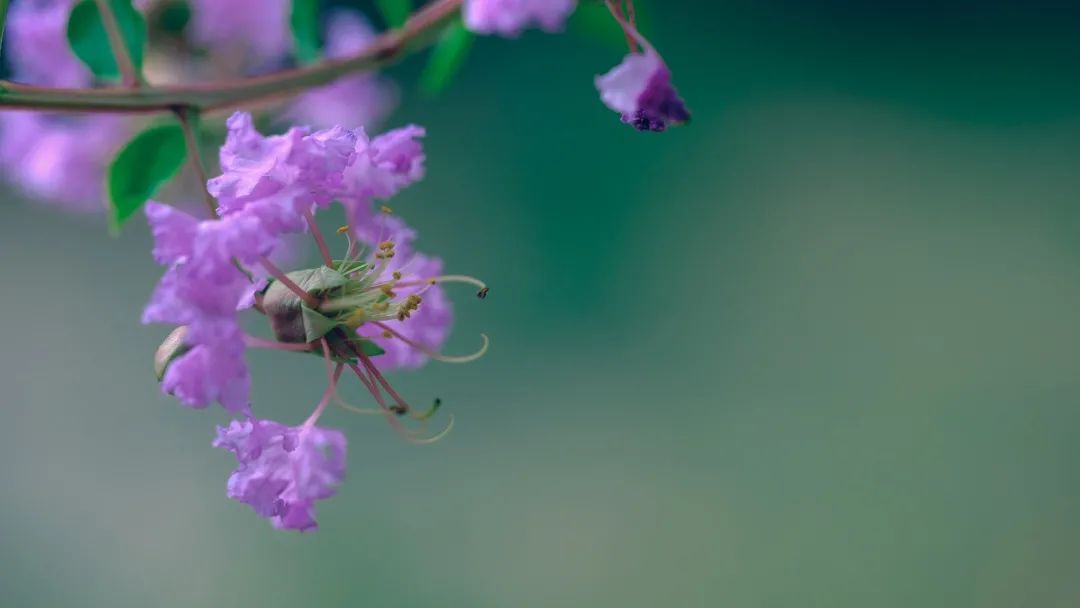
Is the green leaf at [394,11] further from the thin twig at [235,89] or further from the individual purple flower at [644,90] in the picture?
the individual purple flower at [644,90]

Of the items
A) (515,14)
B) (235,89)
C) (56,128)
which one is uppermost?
(515,14)

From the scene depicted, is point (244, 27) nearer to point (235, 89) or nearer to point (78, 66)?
point (78, 66)

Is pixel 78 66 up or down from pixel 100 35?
down

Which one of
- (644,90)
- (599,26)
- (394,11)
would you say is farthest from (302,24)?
(644,90)

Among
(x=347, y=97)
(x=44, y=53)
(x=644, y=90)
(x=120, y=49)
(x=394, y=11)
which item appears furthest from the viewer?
(x=347, y=97)

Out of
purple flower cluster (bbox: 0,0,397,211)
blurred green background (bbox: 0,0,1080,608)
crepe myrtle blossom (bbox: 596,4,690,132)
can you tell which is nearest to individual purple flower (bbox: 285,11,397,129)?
purple flower cluster (bbox: 0,0,397,211)

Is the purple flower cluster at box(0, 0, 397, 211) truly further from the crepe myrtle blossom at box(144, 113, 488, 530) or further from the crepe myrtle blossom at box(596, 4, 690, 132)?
the crepe myrtle blossom at box(596, 4, 690, 132)

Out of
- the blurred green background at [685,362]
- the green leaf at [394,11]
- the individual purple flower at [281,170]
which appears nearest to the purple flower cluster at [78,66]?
the green leaf at [394,11]

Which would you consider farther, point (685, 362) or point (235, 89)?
point (685, 362)
